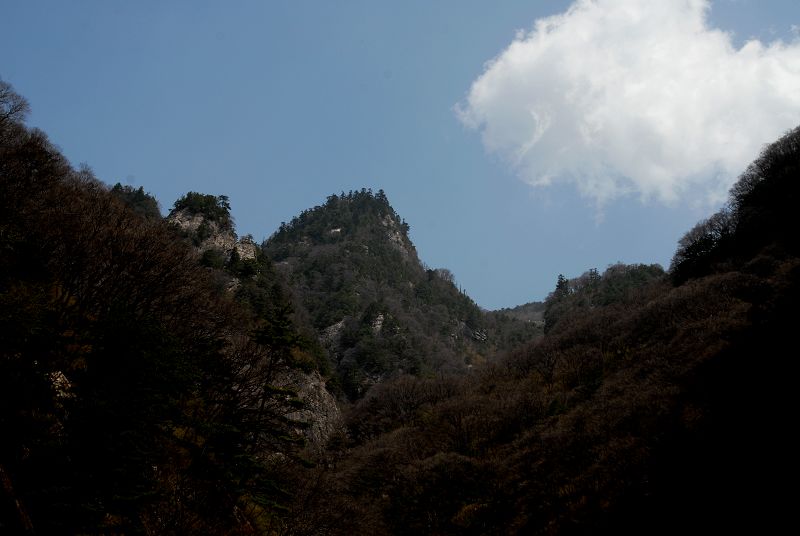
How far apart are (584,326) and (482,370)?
16.3 metres

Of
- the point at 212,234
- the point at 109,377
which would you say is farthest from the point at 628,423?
the point at 212,234

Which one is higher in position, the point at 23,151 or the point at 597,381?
the point at 23,151

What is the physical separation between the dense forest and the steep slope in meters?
27.2

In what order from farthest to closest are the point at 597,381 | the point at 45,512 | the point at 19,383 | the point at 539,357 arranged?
the point at 539,357, the point at 597,381, the point at 19,383, the point at 45,512

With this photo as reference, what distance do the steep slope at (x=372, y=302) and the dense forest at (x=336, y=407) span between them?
1073 inches

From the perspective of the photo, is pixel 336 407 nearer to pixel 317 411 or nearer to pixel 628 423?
pixel 317 411

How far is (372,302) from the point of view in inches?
4124

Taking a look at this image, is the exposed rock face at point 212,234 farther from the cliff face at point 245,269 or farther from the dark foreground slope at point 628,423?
the dark foreground slope at point 628,423

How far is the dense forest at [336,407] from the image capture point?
16.0 metres

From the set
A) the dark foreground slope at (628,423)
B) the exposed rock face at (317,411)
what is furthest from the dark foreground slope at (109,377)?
the exposed rock face at (317,411)

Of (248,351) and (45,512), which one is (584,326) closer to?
(248,351)

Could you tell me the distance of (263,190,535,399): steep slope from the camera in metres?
91.9

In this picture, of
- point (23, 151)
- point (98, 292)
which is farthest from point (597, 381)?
point (23, 151)

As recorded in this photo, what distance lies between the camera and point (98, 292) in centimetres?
2572
